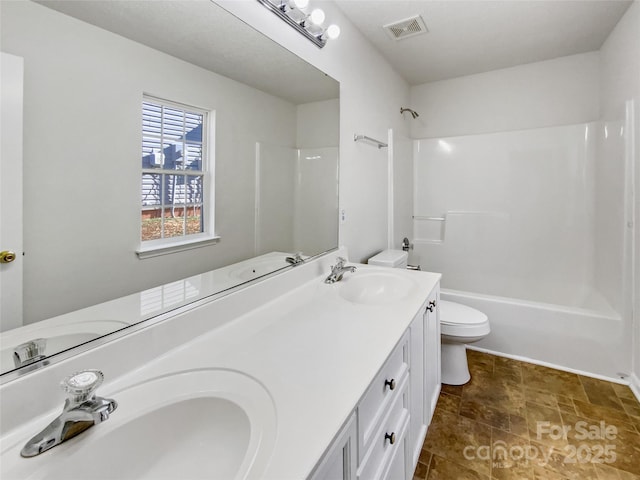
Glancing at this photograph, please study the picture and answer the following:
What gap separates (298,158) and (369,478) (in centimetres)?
130

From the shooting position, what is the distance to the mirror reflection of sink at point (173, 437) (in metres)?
0.52

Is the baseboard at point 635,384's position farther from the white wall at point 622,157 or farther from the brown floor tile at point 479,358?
the brown floor tile at point 479,358

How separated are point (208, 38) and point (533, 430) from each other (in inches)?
91.9

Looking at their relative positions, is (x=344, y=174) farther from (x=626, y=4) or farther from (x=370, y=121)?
(x=626, y=4)

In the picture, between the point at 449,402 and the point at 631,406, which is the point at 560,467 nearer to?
the point at 449,402

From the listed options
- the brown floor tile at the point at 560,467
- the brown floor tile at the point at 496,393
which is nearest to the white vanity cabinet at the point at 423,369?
the brown floor tile at the point at 496,393

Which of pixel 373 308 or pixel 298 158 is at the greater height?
pixel 298 158

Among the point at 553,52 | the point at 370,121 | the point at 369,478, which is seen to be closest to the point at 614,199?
the point at 553,52

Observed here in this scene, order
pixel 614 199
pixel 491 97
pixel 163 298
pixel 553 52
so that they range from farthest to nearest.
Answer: pixel 491 97 < pixel 553 52 < pixel 614 199 < pixel 163 298

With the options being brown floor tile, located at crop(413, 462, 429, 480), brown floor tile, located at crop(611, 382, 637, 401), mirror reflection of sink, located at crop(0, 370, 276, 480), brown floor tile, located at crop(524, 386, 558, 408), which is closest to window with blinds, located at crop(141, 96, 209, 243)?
mirror reflection of sink, located at crop(0, 370, 276, 480)

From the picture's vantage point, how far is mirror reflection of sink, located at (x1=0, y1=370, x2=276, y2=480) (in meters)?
0.52

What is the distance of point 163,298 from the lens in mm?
898

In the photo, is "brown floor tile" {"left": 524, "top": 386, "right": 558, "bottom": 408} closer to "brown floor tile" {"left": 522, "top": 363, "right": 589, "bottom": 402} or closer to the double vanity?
"brown floor tile" {"left": 522, "top": 363, "right": 589, "bottom": 402}

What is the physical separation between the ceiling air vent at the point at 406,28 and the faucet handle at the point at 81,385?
2.41 m
